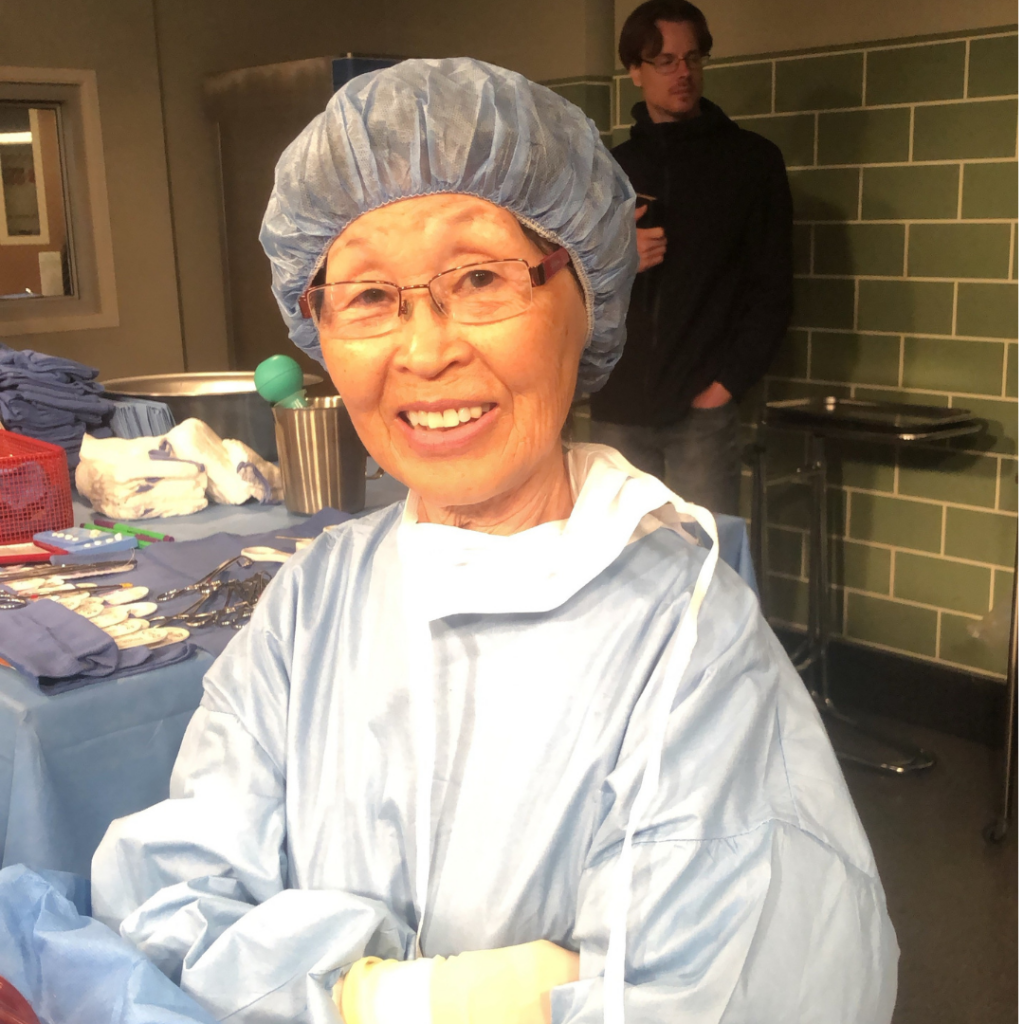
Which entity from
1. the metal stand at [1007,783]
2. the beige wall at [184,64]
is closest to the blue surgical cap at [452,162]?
the metal stand at [1007,783]

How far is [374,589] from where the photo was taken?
1129mm

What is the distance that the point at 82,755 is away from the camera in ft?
4.58

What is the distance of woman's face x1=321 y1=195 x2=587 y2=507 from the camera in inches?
39.5

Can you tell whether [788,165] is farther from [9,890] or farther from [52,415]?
[9,890]

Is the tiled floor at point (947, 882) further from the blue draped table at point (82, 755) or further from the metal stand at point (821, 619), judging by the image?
the blue draped table at point (82, 755)

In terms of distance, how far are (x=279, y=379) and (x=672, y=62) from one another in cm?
151

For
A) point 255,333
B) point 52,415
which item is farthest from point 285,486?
point 255,333

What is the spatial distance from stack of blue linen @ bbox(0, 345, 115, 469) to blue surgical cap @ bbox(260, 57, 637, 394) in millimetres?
1539

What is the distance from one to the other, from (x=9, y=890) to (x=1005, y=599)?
2.83m

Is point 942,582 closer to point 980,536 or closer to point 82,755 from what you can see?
point 980,536

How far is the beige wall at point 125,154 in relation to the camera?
13.0ft

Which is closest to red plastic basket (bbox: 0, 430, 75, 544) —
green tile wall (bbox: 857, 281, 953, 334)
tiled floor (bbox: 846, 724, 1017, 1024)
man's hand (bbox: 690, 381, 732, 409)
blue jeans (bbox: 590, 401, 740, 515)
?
blue jeans (bbox: 590, 401, 740, 515)

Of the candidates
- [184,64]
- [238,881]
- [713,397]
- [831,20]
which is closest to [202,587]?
[238,881]

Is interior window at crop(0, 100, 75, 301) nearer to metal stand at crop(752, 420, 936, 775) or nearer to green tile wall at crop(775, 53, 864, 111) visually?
green tile wall at crop(775, 53, 864, 111)
